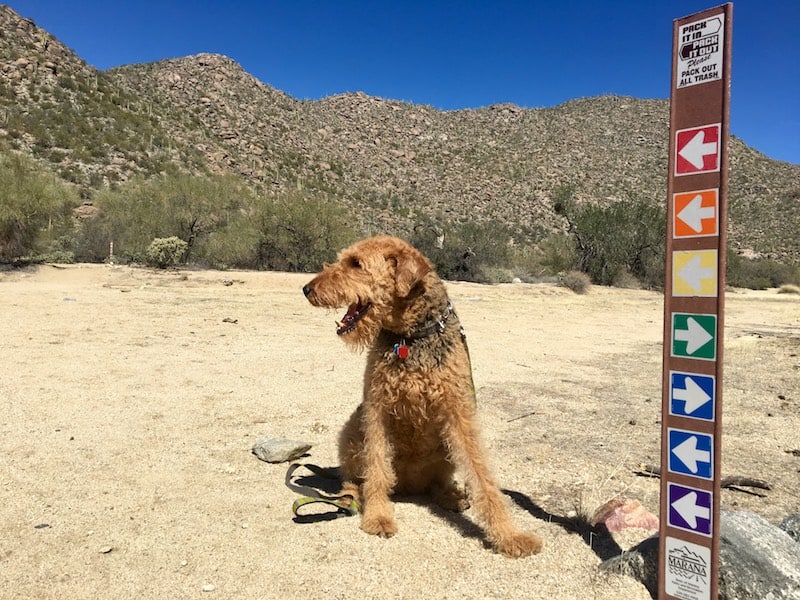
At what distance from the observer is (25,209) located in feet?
60.6

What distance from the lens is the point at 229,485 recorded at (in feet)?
12.2

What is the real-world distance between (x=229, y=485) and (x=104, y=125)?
4035 cm

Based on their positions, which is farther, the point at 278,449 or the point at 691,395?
the point at 278,449

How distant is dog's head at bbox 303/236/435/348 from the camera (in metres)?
3.01

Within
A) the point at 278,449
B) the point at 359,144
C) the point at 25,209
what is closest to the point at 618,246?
the point at 25,209

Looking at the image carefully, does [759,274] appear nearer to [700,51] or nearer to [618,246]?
[618,246]

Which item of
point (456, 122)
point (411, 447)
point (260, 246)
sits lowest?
point (411, 447)

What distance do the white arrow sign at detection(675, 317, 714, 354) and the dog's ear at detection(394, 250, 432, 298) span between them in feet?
4.54

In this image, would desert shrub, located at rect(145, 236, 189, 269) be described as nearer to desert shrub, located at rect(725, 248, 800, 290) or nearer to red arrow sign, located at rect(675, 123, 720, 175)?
red arrow sign, located at rect(675, 123, 720, 175)

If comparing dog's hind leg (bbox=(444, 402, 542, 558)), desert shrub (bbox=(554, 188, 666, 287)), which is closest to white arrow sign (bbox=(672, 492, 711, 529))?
dog's hind leg (bbox=(444, 402, 542, 558))

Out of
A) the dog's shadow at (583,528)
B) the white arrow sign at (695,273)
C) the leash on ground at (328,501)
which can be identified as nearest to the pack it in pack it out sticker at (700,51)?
the white arrow sign at (695,273)

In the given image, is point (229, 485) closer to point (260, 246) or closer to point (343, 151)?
point (260, 246)

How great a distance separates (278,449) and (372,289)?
1979 mm

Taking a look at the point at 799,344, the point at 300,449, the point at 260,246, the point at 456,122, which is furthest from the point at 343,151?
the point at 300,449
